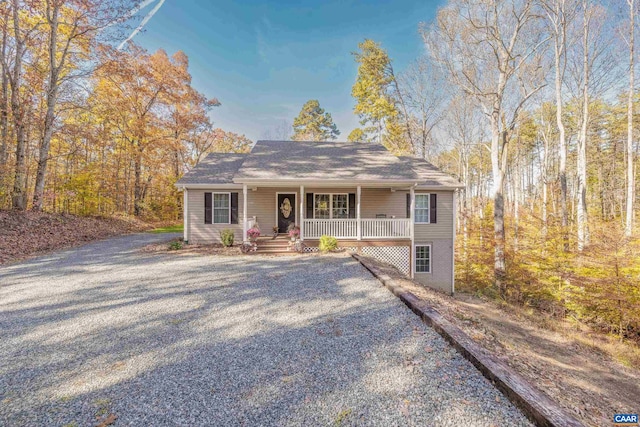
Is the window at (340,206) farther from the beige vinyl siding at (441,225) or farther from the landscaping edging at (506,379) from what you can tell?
the landscaping edging at (506,379)

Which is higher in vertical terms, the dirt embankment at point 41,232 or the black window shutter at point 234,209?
the black window shutter at point 234,209

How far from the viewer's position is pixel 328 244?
31.0 ft

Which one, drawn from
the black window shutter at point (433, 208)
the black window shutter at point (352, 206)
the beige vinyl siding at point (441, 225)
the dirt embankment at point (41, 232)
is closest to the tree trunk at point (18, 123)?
the dirt embankment at point (41, 232)

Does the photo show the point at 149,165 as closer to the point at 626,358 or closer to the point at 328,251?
the point at 328,251

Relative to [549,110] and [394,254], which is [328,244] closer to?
[394,254]

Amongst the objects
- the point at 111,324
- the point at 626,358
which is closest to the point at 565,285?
the point at 626,358

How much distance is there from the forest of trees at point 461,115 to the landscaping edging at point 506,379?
7.12 metres

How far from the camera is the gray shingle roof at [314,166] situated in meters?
10.1

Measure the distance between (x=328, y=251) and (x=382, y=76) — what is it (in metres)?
14.3

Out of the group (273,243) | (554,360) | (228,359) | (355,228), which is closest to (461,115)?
(355,228)

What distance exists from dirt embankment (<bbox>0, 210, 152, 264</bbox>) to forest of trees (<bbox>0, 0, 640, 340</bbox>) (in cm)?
153

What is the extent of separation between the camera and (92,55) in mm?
13344

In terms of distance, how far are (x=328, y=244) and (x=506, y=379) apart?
718 cm

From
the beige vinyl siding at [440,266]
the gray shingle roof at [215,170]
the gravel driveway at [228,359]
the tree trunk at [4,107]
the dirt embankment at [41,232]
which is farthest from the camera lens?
the beige vinyl siding at [440,266]
